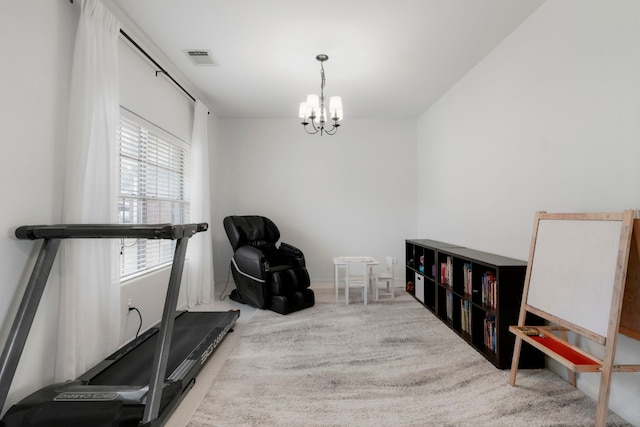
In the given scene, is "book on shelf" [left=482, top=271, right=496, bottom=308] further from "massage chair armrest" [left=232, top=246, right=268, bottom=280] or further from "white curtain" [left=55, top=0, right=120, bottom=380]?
"white curtain" [left=55, top=0, right=120, bottom=380]

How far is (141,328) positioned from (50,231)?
5.02 ft

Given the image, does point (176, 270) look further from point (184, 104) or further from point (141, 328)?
point (184, 104)

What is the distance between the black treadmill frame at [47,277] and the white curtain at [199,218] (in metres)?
2.03

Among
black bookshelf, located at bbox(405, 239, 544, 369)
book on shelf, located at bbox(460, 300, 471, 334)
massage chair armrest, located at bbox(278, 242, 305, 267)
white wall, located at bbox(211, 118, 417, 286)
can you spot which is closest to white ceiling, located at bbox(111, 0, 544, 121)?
white wall, located at bbox(211, 118, 417, 286)

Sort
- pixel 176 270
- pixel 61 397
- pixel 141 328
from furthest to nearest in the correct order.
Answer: pixel 141 328, pixel 176 270, pixel 61 397

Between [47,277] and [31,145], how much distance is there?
75 cm

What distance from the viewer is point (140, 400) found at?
149cm

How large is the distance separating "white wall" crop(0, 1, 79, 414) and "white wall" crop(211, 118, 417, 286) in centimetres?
290

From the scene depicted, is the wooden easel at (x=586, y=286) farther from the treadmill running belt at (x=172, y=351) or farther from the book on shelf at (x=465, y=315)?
the treadmill running belt at (x=172, y=351)

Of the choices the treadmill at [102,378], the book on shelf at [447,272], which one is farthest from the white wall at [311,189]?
the treadmill at [102,378]

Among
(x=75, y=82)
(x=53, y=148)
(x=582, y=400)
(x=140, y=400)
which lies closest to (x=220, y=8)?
(x=75, y=82)

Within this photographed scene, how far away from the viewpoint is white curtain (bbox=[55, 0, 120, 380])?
1.76 meters

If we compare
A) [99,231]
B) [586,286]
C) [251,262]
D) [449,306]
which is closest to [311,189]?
[251,262]

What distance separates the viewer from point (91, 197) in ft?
6.22
